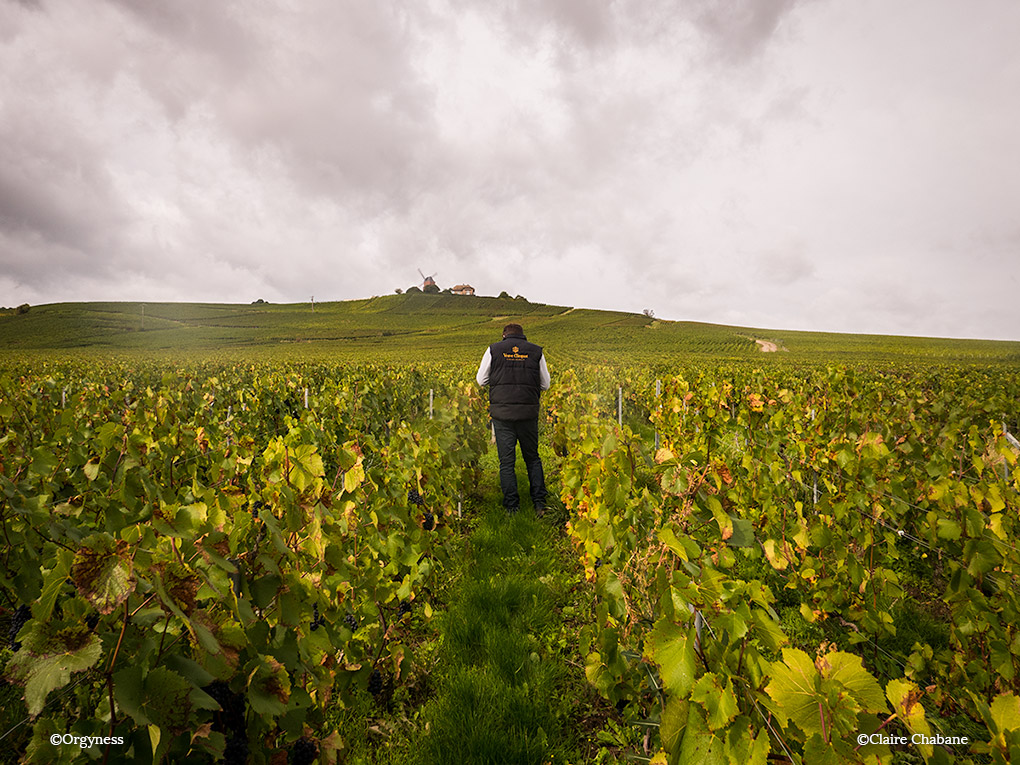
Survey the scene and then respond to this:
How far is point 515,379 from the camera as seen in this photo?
16.6 ft

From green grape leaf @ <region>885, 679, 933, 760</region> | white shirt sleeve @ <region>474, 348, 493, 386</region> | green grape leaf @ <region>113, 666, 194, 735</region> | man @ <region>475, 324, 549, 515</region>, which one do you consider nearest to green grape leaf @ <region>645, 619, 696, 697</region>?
green grape leaf @ <region>885, 679, 933, 760</region>

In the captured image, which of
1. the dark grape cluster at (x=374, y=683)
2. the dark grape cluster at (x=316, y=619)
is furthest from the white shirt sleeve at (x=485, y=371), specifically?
the dark grape cluster at (x=316, y=619)

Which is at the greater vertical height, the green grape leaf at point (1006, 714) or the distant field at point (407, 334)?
the distant field at point (407, 334)

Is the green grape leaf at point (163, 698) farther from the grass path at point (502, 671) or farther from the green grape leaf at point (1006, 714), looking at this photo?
the green grape leaf at point (1006, 714)

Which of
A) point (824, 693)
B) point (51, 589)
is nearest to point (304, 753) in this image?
point (51, 589)

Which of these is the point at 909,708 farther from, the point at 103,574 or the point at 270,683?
the point at 103,574

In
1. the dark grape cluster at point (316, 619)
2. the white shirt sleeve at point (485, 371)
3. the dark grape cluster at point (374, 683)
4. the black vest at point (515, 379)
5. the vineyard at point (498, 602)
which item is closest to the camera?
the vineyard at point (498, 602)

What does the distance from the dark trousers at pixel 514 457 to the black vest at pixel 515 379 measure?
13 centimetres

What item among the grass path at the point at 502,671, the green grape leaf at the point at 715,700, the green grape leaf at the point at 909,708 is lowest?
the grass path at the point at 502,671

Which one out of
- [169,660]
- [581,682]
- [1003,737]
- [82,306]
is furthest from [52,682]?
[82,306]

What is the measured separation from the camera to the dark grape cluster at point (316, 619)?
1.66m

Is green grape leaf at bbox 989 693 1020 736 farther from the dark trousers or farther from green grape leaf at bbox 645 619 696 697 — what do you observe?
the dark trousers

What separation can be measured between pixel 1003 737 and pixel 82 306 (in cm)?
9730

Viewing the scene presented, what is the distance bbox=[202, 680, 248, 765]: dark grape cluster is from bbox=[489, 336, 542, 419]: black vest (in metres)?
3.90
